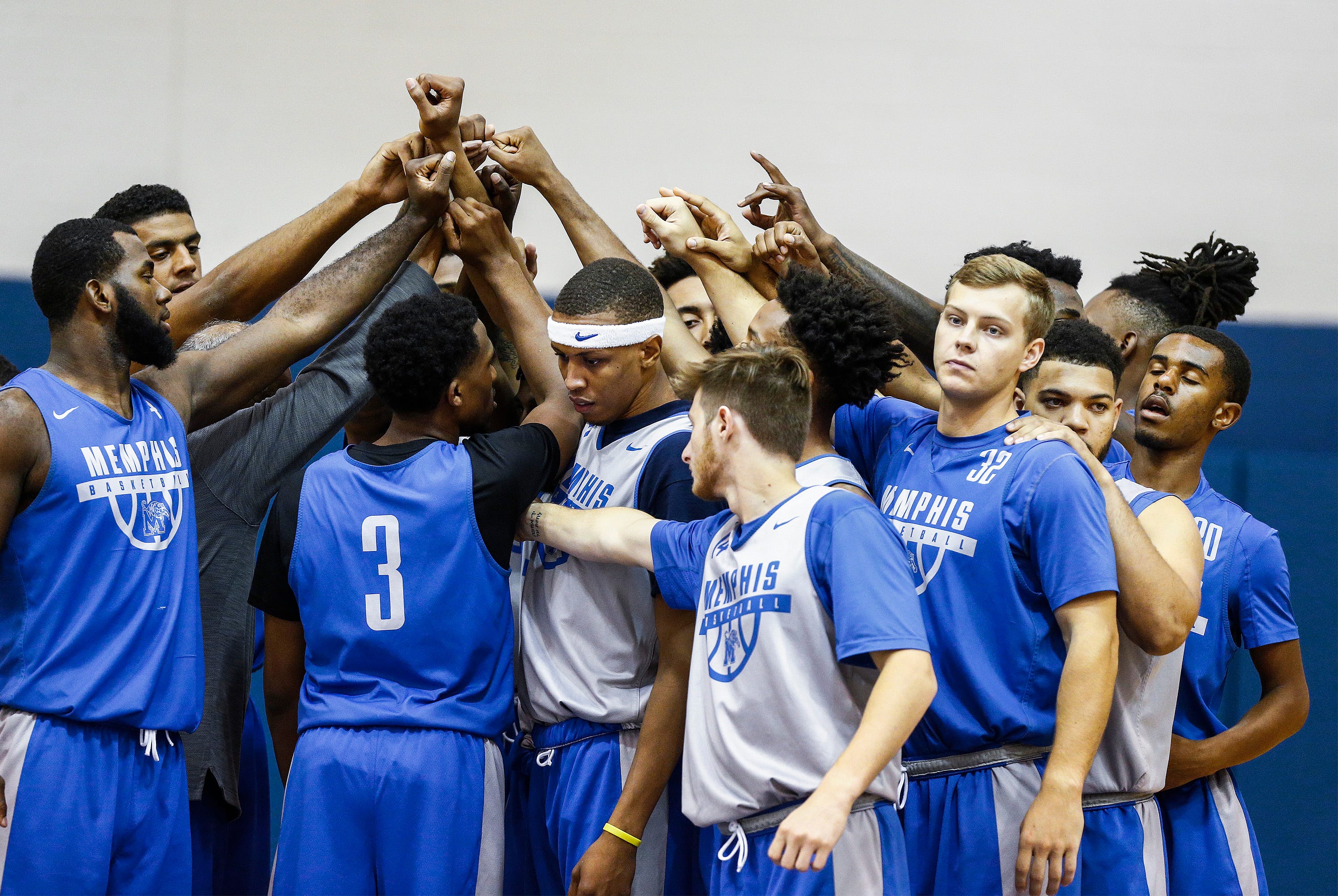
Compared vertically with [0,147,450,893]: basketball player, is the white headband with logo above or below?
above

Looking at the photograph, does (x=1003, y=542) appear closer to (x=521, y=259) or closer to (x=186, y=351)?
(x=521, y=259)

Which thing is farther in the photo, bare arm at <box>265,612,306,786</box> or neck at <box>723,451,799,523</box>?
bare arm at <box>265,612,306,786</box>

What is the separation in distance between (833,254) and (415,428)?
1223 millimetres

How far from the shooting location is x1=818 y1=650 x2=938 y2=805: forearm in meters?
1.63

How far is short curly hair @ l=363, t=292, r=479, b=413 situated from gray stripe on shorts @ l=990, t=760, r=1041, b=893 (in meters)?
1.36

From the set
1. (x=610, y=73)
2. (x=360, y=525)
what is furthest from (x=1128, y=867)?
(x=610, y=73)

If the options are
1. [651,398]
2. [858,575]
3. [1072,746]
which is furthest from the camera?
[651,398]

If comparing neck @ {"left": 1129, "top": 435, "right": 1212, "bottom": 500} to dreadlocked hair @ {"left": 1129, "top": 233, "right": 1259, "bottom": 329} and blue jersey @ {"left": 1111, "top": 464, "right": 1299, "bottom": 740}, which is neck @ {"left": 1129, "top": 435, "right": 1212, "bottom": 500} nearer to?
blue jersey @ {"left": 1111, "top": 464, "right": 1299, "bottom": 740}

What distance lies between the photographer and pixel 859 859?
1857mm

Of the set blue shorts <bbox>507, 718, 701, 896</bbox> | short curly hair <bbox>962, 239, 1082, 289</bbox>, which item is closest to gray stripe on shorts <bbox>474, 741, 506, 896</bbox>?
blue shorts <bbox>507, 718, 701, 896</bbox>

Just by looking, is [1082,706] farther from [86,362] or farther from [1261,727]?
[86,362]

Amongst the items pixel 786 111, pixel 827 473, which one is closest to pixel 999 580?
pixel 827 473

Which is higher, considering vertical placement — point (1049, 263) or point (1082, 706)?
point (1049, 263)

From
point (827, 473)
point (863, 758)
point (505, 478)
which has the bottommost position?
point (863, 758)
